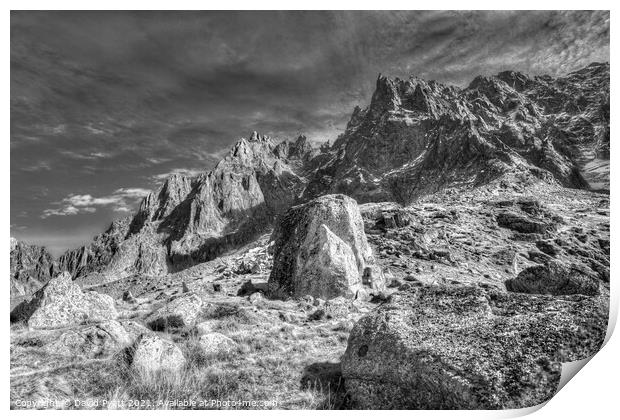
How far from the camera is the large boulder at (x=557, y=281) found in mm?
9734

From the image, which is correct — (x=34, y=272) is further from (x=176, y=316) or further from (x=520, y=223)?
(x=520, y=223)

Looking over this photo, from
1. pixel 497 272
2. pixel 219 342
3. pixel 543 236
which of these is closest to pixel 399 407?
pixel 219 342

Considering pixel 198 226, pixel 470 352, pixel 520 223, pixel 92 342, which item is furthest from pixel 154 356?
pixel 198 226

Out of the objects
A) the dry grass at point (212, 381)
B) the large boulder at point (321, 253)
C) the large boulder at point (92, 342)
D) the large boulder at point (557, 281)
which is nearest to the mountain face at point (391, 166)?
the large boulder at point (557, 281)

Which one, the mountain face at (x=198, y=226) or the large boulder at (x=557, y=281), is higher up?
the mountain face at (x=198, y=226)

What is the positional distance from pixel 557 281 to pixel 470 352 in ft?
27.5

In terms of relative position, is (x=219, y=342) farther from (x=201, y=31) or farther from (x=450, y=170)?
(x=450, y=170)

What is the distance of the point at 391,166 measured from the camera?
150 metres

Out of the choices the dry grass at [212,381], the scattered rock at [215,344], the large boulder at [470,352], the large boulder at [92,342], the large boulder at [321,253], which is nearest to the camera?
the large boulder at [470,352]

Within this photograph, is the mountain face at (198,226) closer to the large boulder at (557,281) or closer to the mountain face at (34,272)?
the mountain face at (34,272)

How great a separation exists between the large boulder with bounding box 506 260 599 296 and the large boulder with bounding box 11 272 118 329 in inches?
505

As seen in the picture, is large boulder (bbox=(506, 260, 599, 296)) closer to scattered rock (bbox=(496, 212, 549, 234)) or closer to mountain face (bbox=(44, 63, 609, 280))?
mountain face (bbox=(44, 63, 609, 280))

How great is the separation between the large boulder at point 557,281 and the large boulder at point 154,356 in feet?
34.5

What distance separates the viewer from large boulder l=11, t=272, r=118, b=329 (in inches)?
321
